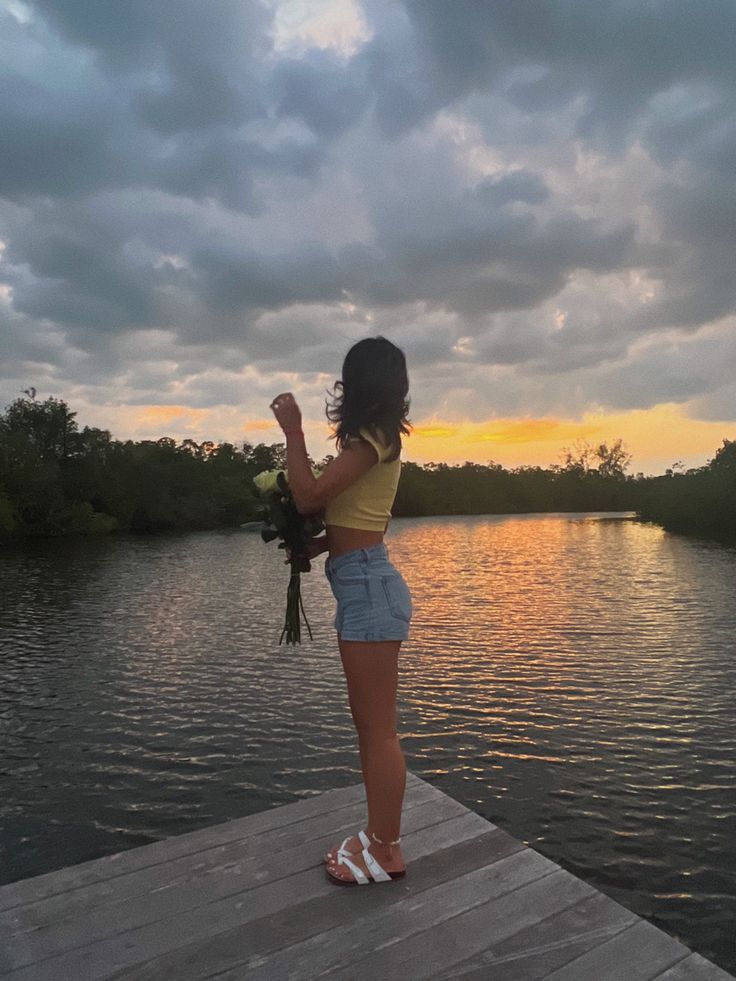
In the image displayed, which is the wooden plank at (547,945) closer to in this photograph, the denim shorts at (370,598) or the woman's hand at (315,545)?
the denim shorts at (370,598)

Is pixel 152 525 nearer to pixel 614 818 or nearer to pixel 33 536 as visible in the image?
pixel 33 536

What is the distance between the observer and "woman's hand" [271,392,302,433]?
3383 mm

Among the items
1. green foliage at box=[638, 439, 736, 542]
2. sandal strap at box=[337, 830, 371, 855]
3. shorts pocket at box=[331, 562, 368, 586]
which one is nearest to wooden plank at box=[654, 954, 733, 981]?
sandal strap at box=[337, 830, 371, 855]

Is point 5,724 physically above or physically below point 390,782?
below

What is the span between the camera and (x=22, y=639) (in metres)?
16.5

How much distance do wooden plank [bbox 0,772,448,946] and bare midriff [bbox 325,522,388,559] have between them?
1.64 meters

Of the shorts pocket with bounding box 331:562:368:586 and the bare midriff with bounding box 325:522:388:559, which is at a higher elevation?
the bare midriff with bounding box 325:522:388:559

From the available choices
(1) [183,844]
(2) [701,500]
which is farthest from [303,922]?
(2) [701,500]

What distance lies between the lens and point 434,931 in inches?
123

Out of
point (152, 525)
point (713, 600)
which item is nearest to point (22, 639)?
point (713, 600)

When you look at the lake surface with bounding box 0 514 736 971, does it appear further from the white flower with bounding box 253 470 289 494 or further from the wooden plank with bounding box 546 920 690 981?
the white flower with bounding box 253 470 289 494

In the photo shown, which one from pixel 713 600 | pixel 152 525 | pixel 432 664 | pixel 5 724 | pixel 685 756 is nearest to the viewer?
pixel 685 756

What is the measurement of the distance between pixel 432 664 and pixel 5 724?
724 centimetres

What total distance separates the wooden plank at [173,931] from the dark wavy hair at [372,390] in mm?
2131
